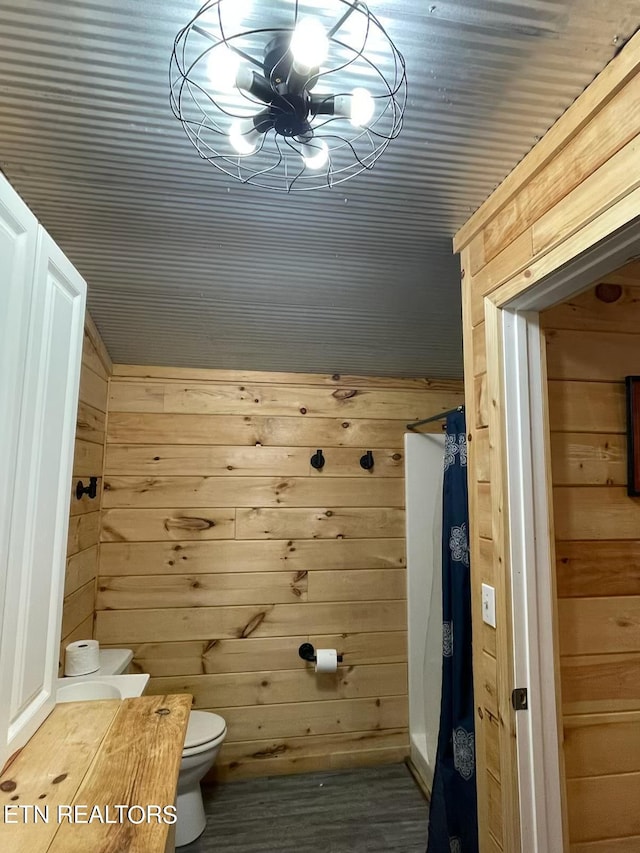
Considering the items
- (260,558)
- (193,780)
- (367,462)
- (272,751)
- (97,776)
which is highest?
(367,462)

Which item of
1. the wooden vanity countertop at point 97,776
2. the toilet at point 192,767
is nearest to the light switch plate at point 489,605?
the wooden vanity countertop at point 97,776

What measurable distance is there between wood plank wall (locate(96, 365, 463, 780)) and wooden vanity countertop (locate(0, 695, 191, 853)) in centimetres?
134

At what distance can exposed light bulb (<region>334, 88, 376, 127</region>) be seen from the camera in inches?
37.9

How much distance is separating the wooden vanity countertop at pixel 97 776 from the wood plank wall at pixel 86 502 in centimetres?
98

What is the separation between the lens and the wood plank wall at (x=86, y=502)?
213 centimetres

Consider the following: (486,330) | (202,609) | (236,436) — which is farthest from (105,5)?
(202,609)

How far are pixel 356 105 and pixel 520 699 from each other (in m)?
1.40

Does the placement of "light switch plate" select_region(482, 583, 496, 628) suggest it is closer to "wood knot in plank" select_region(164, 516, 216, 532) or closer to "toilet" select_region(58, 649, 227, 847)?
"toilet" select_region(58, 649, 227, 847)

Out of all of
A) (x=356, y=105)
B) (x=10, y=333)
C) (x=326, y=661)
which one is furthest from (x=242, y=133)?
(x=326, y=661)

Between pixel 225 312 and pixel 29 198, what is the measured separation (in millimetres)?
837

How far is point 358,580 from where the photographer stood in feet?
8.95

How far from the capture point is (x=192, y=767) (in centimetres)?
204

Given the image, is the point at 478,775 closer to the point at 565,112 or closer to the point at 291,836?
the point at 291,836

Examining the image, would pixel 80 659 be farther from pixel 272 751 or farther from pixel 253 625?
pixel 272 751
